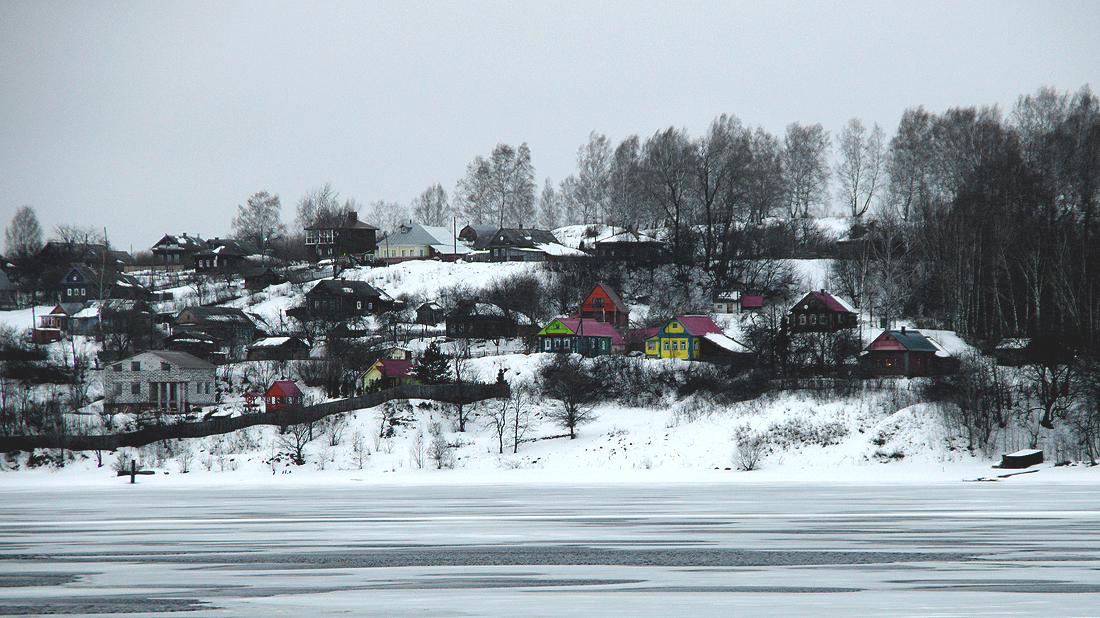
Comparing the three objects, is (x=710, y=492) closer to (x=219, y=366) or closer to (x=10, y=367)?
Answer: (x=219, y=366)

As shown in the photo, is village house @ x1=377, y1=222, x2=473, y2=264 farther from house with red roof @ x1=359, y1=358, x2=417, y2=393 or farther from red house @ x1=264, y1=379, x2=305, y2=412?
red house @ x1=264, y1=379, x2=305, y2=412

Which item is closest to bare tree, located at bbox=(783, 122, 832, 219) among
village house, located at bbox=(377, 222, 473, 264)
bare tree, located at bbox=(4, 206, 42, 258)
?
village house, located at bbox=(377, 222, 473, 264)

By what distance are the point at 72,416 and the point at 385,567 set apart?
143 ft

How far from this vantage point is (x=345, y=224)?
335 feet

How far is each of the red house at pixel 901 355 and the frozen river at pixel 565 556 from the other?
22.9m

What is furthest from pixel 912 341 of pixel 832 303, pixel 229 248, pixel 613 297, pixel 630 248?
pixel 229 248

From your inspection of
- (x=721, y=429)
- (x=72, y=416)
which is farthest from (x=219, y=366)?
(x=721, y=429)

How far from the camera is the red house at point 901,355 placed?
50.4m

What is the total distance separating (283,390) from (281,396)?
40cm

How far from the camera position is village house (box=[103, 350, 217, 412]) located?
55.3m

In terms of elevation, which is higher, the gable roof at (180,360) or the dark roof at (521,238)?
the dark roof at (521,238)

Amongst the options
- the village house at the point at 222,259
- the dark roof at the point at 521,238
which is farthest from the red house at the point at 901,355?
the village house at the point at 222,259

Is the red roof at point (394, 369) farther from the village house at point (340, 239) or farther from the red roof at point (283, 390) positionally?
the village house at point (340, 239)

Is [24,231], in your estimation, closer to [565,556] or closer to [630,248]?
[630,248]
